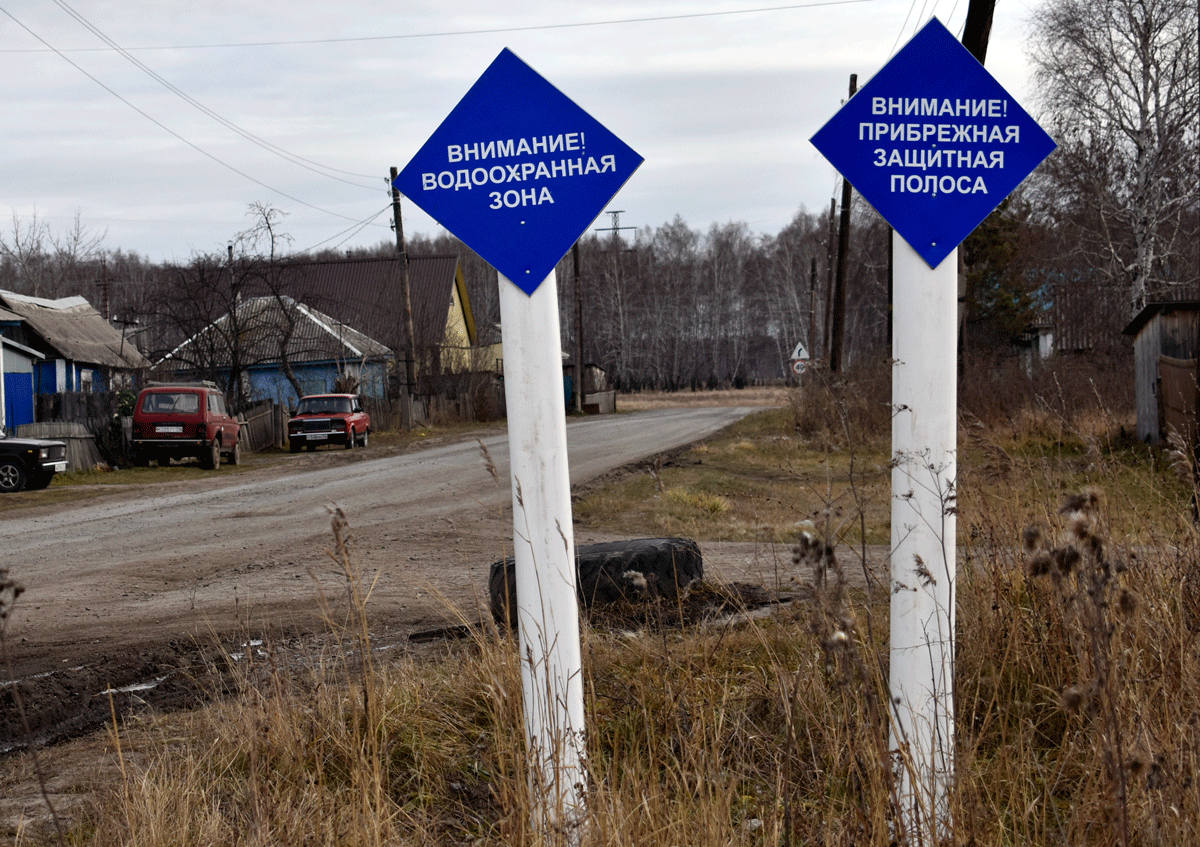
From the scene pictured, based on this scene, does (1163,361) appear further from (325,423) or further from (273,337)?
(273,337)

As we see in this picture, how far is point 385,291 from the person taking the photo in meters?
48.4

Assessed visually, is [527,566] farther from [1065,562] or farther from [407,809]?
[1065,562]

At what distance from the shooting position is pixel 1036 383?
70.8 feet

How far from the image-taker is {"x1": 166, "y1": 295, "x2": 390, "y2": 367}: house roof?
94.3ft

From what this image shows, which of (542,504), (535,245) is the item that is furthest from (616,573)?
(535,245)

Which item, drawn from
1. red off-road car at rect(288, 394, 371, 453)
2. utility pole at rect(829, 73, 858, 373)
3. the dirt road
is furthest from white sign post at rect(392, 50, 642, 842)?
red off-road car at rect(288, 394, 371, 453)

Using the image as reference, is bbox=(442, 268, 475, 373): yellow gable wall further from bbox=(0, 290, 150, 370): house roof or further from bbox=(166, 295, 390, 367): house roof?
bbox=(0, 290, 150, 370): house roof

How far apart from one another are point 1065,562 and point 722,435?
24302 millimetres

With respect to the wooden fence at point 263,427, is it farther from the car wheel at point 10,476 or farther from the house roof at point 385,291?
the house roof at point 385,291

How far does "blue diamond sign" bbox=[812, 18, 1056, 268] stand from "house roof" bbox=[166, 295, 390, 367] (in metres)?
26.9

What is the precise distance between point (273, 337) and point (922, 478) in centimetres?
3269

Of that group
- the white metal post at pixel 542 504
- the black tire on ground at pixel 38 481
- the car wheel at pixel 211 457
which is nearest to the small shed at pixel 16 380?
the car wheel at pixel 211 457

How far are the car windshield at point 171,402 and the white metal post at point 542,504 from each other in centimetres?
1955

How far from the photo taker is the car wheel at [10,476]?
15836 millimetres
